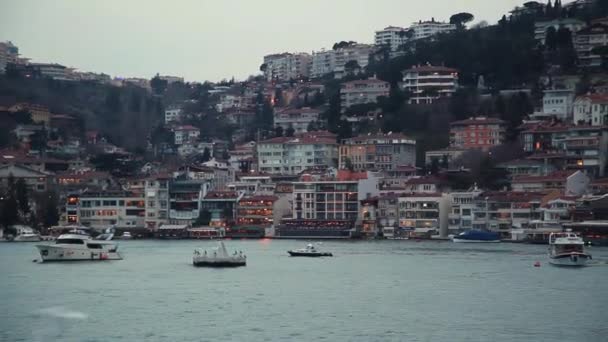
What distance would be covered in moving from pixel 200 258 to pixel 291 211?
31.3 meters

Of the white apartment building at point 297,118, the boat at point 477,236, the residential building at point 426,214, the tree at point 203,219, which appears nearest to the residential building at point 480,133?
the residential building at point 426,214

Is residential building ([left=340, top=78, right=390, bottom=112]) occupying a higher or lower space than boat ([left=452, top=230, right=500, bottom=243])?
higher

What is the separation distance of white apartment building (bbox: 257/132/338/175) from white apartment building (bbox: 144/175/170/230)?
12360mm

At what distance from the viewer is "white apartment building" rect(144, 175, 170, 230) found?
82.9m

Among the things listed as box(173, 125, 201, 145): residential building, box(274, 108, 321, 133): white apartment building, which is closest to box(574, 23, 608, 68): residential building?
box(274, 108, 321, 133): white apartment building

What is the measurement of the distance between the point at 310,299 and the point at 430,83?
60205 millimetres

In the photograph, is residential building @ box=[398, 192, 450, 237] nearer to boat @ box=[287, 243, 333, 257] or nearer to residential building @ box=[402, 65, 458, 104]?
boat @ box=[287, 243, 333, 257]

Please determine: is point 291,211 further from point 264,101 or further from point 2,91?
point 2,91

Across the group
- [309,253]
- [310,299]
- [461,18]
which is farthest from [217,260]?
[461,18]

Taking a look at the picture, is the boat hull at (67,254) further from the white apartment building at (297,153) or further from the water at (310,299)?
the white apartment building at (297,153)

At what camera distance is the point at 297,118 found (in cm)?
10775

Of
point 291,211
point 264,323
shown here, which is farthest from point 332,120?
point 264,323

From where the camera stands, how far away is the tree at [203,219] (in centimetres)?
8188

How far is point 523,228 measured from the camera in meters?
70.8
